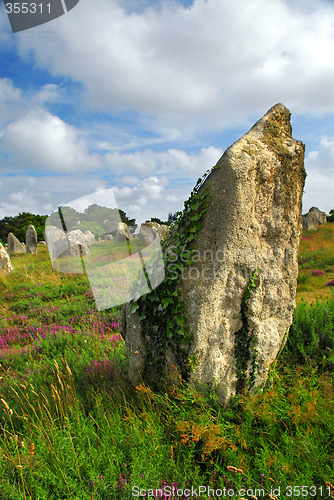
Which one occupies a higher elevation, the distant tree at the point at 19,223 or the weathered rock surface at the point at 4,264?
the distant tree at the point at 19,223

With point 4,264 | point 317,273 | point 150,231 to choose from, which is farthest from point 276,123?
point 150,231

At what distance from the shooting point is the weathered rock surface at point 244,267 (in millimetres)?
4094

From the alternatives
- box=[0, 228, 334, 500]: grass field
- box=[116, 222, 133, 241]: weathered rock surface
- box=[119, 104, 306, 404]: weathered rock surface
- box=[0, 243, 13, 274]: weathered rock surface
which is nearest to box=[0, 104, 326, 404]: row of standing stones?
box=[119, 104, 306, 404]: weathered rock surface

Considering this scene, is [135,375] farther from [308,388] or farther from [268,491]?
[308,388]

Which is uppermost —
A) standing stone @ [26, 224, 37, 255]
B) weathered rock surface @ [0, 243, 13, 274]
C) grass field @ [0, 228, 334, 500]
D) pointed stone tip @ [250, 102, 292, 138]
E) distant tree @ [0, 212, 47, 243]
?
distant tree @ [0, 212, 47, 243]

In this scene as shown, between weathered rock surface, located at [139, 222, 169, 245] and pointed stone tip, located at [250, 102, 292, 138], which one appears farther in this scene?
weathered rock surface, located at [139, 222, 169, 245]

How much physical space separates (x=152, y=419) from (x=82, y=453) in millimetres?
857

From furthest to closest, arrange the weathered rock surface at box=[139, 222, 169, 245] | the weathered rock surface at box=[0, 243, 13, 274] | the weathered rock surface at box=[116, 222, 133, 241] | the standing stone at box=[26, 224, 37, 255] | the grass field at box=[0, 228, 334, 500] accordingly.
→ the standing stone at box=[26, 224, 37, 255] → the weathered rock surface at box=[139, 222, 169, 245] → the weathered rock surface at box=[0, 243, 13, 274] → the weathered rock surface at box=[116, 222, 133, 241] → the grass field at box=[0, 228, 334, 500]

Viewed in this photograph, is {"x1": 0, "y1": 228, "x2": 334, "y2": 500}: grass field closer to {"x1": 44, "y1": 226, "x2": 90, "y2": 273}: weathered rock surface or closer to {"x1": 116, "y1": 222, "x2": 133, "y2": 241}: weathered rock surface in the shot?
{"x1": 116, "y1": 222, "x2": 133, "y2": 241}: weathered rock surface

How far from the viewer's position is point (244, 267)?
4.27 meters

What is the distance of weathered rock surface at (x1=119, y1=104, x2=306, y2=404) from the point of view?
4.09m

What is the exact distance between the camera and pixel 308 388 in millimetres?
4691

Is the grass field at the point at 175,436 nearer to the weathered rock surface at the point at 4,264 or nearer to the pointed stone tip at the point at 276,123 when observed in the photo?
the pointed stone tip at the point at 276,123

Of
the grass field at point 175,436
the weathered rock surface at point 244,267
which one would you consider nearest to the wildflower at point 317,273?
the grass field at point 175,436
